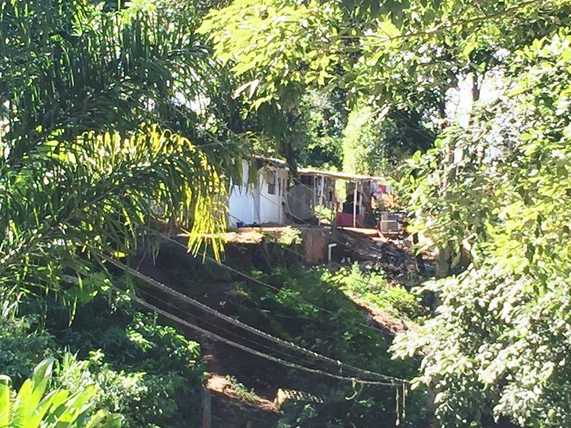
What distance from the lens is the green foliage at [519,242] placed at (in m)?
5.01

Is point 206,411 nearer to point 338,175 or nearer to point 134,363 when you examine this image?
point 134,363

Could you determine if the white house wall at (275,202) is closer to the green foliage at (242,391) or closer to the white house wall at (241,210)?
the white house wall at (241,210)

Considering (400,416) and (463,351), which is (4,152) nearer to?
(463,351)

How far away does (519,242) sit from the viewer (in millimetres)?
5074

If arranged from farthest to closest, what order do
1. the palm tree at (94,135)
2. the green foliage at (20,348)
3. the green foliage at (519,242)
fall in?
1. the green foliage at (20,348)
2. the palm tree at (94,135)
3. the green foliage at (519,242)

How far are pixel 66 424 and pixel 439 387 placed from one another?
597 cm

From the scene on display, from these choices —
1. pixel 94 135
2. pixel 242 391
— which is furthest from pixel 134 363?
pixel 94 135

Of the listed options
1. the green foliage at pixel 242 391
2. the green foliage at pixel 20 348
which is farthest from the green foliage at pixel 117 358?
the green foliage at pixel 242 391

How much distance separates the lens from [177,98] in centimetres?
577

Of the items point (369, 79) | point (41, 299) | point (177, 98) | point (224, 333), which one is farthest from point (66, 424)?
point (224, 333)

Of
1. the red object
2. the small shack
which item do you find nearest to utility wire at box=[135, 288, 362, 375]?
the small shack

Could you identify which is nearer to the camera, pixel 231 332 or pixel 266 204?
pixel 231 332

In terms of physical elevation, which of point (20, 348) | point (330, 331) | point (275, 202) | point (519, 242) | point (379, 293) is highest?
point (519, 242)

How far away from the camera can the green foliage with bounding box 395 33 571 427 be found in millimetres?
5012
